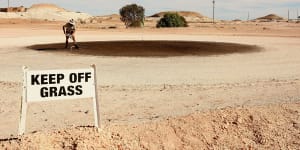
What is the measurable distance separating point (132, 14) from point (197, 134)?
234 feet

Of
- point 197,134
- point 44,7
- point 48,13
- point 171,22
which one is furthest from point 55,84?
point 44,7

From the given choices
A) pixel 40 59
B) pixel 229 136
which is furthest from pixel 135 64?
pixel 229 136

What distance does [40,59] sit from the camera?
869 inches

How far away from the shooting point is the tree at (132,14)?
78906mm

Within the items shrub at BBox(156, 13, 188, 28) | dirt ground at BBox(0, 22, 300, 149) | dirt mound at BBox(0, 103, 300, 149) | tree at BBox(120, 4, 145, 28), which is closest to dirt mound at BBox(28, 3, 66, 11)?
tree at BBox(120, 4, 145, 28)

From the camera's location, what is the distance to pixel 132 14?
79.5 metres

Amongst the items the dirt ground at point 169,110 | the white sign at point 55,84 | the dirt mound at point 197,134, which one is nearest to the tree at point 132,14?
the dirt ground at point 169,110

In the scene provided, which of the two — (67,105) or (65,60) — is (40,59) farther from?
(67,105)

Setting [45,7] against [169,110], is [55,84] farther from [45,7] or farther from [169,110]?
[45,7]

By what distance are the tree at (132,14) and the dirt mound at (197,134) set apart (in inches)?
2688

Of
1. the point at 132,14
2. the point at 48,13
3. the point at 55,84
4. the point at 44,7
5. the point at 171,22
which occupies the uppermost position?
the point at 44,7

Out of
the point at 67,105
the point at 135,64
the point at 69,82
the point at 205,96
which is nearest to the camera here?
the point at 69,82

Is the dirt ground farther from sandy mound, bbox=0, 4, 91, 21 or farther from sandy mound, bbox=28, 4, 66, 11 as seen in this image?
sandy mound, bbox=28, 4, 66, 11

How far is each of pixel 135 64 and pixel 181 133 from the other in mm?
11783
